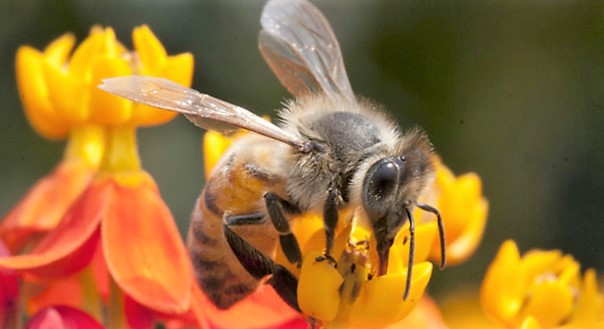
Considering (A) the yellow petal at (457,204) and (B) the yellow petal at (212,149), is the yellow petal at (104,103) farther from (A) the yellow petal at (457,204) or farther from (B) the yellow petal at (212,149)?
(A) the yellow petal at (457,204)

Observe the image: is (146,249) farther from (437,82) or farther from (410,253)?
(437,82)

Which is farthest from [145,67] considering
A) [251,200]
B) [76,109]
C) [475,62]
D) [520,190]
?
[475,62]

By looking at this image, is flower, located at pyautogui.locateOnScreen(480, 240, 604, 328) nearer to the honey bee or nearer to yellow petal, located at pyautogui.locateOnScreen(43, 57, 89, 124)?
the honey bee

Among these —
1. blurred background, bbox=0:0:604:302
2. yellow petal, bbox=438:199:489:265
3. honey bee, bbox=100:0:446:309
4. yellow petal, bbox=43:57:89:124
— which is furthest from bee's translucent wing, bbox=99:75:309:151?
blurred background, bbox=0:0:604:302

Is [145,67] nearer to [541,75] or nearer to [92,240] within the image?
[92,240]

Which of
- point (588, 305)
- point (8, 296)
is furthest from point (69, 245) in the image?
point (588, 305)

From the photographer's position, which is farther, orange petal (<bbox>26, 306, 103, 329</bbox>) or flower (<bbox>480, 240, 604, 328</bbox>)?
flower (<bbox>480, 240, 604, 328</bbox>)
